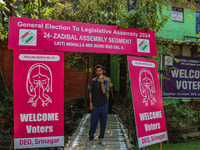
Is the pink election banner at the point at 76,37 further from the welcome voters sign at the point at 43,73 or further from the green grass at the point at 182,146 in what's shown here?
the green grass at the point at 182,146

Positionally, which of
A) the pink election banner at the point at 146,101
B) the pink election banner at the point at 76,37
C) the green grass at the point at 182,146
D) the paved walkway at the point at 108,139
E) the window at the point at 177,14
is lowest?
the green grass at the point at 182,146

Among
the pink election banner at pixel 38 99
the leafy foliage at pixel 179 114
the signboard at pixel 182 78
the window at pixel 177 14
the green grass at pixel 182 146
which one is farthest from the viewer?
the window at pixel 177 14

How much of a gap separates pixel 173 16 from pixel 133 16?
1070 cm

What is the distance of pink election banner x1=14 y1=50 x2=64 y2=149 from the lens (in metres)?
3.27

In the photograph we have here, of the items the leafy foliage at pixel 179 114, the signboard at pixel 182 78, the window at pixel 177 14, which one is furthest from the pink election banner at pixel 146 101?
the window at pixel 177 14

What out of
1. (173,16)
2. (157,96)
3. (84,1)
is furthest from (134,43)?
(173,16)

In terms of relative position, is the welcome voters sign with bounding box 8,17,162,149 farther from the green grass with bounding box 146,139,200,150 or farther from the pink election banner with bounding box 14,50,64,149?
the green grass with bounding box 146,139,200,150

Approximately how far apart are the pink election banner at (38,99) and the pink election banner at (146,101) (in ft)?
5.15

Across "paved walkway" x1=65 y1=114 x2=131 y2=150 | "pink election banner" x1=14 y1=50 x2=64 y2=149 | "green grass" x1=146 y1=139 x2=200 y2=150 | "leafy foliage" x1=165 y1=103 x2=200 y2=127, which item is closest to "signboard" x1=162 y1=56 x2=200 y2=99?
"leafy foliage" x1=165 y1=103 x2=200 y2=127

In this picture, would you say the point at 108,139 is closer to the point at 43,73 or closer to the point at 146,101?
the point at 146,101

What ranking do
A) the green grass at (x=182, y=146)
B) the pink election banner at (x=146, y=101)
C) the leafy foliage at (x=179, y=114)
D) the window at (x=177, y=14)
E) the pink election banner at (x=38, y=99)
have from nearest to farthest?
the pink election banner at (x=38, y=99) < the pink election banner at (x=146, y=101) < the green grass at (x=182, y=146) < the leafy foliage at (x=179, y=114) < the window at (x=177, y=14)

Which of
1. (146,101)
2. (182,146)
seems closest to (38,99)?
(146,101)

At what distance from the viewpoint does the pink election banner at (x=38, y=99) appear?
3.27 m

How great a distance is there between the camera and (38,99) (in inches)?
134
